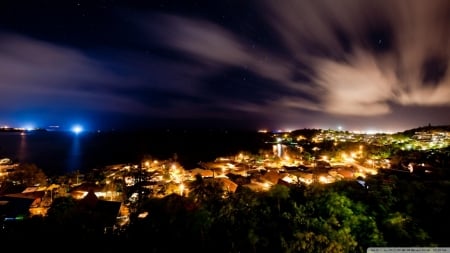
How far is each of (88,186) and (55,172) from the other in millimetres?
18685

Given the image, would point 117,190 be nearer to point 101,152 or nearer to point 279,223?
point 279,223

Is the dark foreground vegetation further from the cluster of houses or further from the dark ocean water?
the dark ocean water

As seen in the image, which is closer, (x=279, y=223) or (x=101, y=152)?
(x=279, y=223)

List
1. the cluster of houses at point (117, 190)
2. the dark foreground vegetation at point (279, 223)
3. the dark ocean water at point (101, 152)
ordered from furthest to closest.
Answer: the dark ocean water at point (101, 152)
the cluster of houses at point (117, 190)
the dark foreground vegetation at point (279, 223)

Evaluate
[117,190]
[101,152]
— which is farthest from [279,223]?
[101,152]

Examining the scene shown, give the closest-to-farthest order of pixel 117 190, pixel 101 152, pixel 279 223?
1. pixel 279 223
2. pixel 117 190
3. pixel 101 152

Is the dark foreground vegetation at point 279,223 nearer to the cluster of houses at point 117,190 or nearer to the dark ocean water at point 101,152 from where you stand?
the cluster of houses at point 117,190

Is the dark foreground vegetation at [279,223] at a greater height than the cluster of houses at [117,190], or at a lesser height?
greater

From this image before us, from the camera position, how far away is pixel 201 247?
15.6 ft

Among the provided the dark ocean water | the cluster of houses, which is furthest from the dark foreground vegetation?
the dark ocean water

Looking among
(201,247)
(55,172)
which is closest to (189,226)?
(201,247)

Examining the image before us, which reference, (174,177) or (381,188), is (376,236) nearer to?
(381,188)

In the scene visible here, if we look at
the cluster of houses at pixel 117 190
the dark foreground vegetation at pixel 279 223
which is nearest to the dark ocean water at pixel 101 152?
the cluster of houses at pixel 117 190

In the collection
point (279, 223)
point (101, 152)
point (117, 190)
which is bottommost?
point (117, 190)
